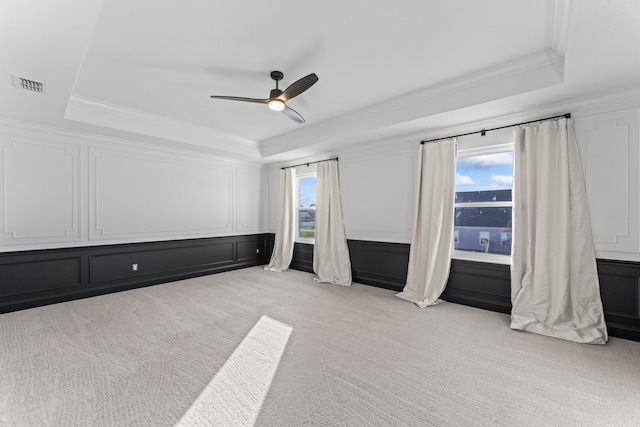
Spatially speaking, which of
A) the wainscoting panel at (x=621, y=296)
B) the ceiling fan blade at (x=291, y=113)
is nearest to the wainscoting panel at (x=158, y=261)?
the ceiling fan blade at (x=291, y=113)

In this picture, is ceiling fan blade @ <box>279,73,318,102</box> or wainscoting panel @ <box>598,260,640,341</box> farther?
wainscoting panel @ <box>598,260,640,341</box>

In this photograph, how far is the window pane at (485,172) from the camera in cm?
343

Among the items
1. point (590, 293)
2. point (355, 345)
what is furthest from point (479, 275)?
point (355, 345)

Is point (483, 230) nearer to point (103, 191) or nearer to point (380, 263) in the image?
point (380, 263)

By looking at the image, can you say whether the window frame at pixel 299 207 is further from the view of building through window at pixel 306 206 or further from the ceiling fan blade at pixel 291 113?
the ceiling fan blade at pixel 291 113

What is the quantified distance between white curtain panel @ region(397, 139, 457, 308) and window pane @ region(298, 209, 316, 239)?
2.39 metres

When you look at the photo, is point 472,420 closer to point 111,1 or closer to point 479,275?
point 479,275

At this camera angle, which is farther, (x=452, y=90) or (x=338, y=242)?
(x=338, y=242)

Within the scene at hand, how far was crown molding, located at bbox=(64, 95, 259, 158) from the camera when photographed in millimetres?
3379

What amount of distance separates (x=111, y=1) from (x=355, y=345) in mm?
3160

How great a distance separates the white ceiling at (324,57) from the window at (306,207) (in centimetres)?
215

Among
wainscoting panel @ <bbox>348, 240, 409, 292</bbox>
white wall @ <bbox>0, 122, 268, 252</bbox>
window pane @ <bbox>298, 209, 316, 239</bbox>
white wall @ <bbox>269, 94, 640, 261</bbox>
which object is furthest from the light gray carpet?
window pane @ <bbox>298, 209, 316, 239</bbox>

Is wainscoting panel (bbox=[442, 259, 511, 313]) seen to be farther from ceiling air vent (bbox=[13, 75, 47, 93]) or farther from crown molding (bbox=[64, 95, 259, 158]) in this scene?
ceiling air vent (bbox=[13, 75, 47, 93])

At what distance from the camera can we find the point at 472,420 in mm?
1603
